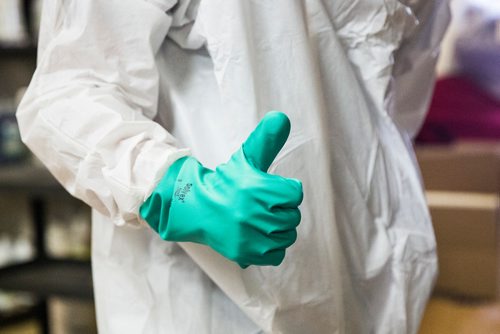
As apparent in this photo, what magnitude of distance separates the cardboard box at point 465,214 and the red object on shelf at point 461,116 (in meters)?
0.09

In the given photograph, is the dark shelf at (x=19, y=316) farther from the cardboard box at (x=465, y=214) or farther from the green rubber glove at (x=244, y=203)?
the green rubber glove at (x=244, y=203)

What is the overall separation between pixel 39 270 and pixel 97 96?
1.32 metres

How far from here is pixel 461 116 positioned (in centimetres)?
199

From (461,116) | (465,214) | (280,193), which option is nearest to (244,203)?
(280,193)

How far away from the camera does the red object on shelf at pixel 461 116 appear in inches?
76.4

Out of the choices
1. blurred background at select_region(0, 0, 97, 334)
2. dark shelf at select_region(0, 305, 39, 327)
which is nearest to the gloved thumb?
blurred background at select_region(0, 0, 97, 334)

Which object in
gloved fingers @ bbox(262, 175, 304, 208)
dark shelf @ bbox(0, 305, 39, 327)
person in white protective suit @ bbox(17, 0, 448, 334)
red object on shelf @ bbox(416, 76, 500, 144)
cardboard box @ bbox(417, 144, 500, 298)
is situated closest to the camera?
gloved fingers @ bbox(262, 175, 304, 208)

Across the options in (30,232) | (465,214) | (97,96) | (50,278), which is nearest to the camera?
(97,96)

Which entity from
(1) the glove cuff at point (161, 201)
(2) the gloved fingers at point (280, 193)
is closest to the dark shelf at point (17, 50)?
(1) the glove cuff at point (161, 201)

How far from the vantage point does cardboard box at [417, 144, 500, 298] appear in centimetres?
171

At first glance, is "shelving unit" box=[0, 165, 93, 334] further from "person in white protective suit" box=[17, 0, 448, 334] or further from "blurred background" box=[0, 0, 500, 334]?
"person in white protective suit" box=[17, 0, 448, 334]

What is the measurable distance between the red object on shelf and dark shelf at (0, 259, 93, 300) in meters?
0.97

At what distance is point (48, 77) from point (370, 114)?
36 cm

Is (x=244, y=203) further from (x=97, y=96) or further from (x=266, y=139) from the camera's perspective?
(x=97, y=96)
